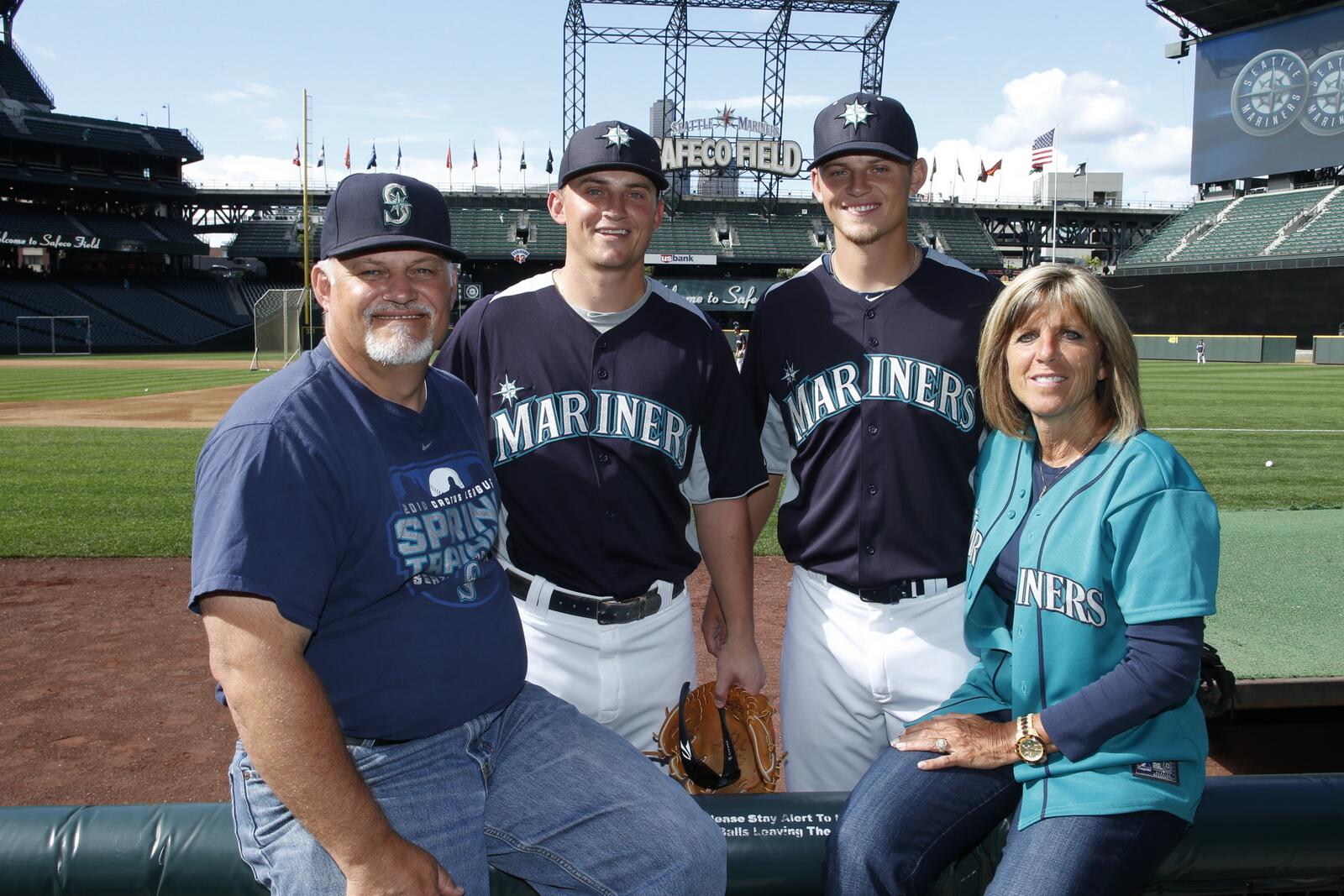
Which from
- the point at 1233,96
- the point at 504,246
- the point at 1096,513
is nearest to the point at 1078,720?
the point at 1096,513

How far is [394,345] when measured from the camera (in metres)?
2.04

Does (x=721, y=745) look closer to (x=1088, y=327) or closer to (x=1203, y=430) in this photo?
(x=1088, y=327)

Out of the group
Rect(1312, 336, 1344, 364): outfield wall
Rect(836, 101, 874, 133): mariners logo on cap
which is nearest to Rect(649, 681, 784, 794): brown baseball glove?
Rect(836, 101, 874, 133): mariners logo on cap

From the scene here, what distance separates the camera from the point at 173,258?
49344 mm

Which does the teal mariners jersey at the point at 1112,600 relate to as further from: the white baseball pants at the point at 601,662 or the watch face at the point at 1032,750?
the white baseball pants at the point at 601,662

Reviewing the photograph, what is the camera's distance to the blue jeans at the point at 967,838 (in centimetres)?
179

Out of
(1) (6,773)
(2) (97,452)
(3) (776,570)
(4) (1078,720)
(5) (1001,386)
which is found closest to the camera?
(4) (1078,720)

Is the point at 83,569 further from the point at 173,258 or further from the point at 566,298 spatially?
the point at 173,258

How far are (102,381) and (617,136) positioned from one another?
2432cm

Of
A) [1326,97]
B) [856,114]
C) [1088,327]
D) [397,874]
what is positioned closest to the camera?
[397,874]

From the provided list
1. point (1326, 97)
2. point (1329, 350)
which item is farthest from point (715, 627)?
point (1326, 97)

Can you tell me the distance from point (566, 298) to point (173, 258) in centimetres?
5382

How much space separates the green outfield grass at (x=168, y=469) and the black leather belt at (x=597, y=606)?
15.8ft

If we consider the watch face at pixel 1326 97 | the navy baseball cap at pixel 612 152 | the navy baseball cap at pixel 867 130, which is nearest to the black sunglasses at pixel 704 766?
the navy baseball cap at pixel 612 152
